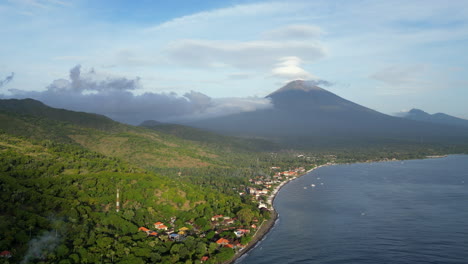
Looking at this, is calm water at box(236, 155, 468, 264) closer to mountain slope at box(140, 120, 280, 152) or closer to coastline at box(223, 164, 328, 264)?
coastline at box(223, 164, 328, 264)

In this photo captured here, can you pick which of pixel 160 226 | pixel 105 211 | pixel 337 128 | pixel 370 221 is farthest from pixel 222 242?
pixel 337 128

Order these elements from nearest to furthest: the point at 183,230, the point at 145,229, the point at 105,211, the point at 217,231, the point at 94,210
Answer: the point at 145,229, the point at 183,230, the point at 94,210, the point at 217,231, the point at 105,211

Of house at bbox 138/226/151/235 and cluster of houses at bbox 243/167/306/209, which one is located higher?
cluster of houses at bbox 243/167/306/209

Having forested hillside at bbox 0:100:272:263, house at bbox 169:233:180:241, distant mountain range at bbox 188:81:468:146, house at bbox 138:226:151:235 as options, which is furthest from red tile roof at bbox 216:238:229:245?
distant mountain range at bbox 188:81:468:146

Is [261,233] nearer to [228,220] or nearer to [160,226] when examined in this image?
[228,220]

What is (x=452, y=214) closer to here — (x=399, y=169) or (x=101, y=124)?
(x=399, y=169)

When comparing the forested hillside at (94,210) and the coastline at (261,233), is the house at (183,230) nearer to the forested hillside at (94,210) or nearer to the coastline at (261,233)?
the forested hillside at (94,210)

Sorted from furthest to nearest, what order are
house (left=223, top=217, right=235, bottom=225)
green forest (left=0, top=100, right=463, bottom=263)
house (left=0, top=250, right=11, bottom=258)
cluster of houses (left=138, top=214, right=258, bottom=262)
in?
house (left=223, top=217, right=235, bottom=225)
cluster of houses (left=138, top=214, right=258, bottom=262)
green forest (left=0, top=100, right=463, bottom=263)
house (left=0, top=250, right=11, bottom=258)

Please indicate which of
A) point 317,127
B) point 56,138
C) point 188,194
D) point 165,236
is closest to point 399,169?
point 188,194
